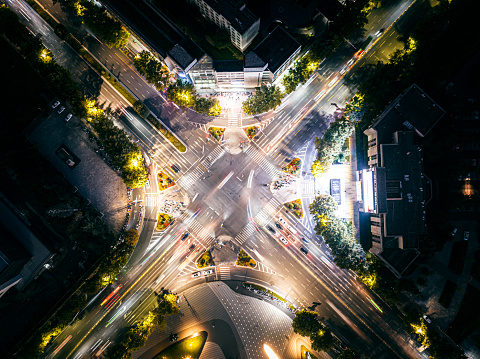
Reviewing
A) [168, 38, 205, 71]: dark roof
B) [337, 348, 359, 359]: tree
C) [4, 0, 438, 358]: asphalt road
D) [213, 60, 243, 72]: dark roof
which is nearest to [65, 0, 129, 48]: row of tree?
[4, 0, 438, 358]: asphalt road

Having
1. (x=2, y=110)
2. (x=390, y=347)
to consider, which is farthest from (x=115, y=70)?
(x=390, y=347)

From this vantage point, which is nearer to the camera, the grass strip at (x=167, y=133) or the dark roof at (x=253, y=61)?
the dark roof at (x=253, y=61)

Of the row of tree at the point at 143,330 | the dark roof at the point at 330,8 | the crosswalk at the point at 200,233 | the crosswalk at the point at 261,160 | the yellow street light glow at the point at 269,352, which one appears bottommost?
the row of tree at the point at 143,330

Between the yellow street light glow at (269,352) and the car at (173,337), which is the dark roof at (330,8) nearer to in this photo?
the yellow street light glow at (269,352)

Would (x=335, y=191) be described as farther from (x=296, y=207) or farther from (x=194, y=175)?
(x=194, y=175)

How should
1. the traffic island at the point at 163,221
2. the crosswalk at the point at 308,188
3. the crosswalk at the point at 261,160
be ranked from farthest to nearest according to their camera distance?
the crosswalk at the point at 261,160 → the crosswalk at the point at 308,188 → the traffic island at the point at 163,221

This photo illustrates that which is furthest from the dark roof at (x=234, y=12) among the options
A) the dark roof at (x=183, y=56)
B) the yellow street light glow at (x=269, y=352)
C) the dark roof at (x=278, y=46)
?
the yellow street light glow at (x=269, y=352)
